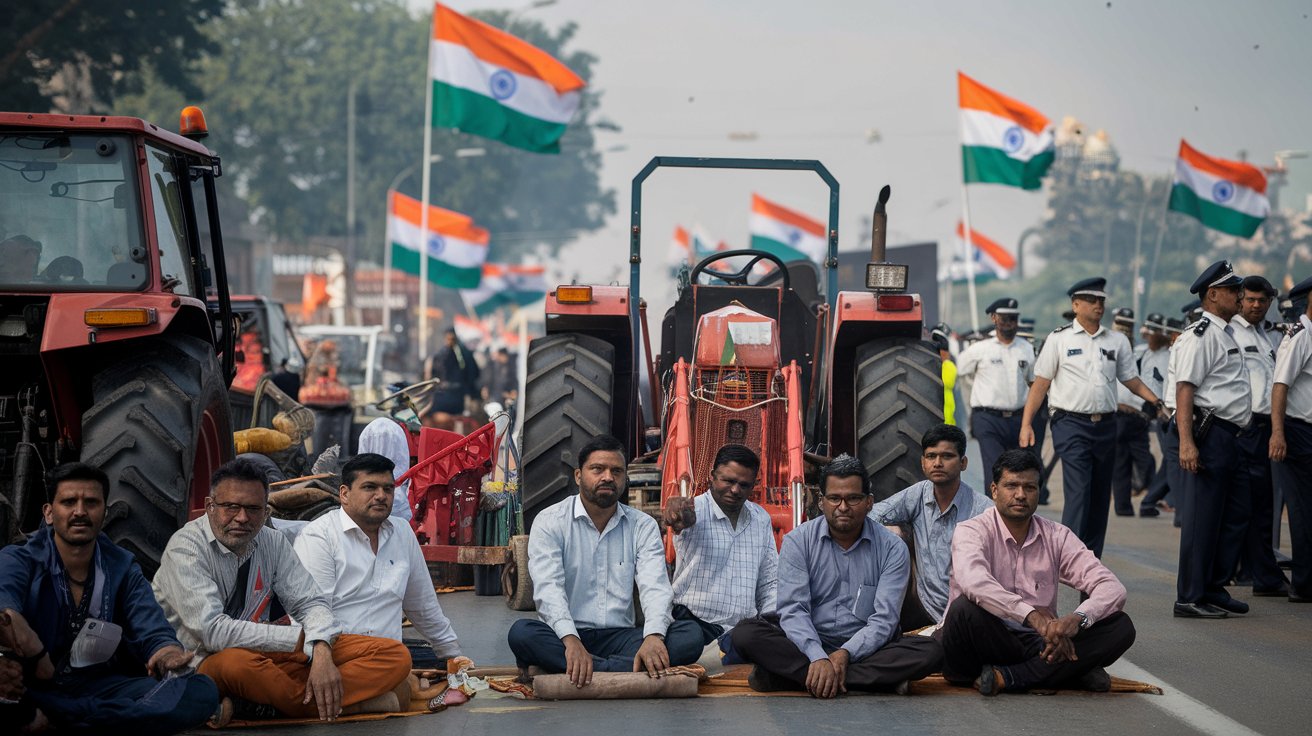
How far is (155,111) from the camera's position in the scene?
5656 cm

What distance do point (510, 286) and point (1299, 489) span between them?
41363 millimetres

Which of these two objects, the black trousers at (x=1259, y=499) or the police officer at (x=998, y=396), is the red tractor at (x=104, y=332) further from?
the police officer at (x=998, y=396)

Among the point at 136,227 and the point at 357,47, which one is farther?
the point at 357,47

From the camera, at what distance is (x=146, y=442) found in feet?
24.9

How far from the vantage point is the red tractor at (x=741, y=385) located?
9945 millimetres

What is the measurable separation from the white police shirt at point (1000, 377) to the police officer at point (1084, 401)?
306 centimetres

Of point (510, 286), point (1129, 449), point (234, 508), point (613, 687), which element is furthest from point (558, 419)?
point (510, 286)

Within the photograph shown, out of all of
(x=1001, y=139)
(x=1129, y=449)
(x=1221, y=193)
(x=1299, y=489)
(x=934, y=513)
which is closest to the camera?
(x=934, y=513)

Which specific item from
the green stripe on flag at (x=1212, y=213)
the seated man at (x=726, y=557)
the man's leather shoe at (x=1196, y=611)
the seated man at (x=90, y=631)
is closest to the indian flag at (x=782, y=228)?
the green stripe on flag at (x=1212, y=213)

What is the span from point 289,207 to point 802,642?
64646 mm

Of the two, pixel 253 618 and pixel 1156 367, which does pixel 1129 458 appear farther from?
pixel 253 618

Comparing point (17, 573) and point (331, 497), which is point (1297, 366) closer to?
point (331, 497)

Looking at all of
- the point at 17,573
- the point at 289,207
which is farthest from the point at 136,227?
the point at 289,207

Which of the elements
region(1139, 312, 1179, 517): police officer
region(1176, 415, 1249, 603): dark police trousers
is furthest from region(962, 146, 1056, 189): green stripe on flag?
region(1176, 415, 1249, 603): dark police trousers
